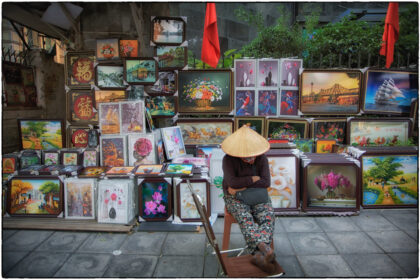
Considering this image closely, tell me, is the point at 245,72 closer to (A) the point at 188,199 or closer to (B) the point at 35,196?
(A) the point at 188,199

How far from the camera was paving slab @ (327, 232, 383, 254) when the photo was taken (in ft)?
9.67

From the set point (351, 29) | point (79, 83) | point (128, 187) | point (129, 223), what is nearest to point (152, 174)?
point (128, 187)

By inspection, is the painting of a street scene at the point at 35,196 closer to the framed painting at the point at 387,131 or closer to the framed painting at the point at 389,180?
the framed painting at the point at 389,180

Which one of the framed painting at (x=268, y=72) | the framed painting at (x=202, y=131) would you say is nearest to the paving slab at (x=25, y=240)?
the framed painting at (x=202, y=131)

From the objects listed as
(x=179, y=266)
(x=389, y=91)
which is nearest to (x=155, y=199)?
(x=179, y=266)

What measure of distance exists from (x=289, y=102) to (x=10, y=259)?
4497 mm

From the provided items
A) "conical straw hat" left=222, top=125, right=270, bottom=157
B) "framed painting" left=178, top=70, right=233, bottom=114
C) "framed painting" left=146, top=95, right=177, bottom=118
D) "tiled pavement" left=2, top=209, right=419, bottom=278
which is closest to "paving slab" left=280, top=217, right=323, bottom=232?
"tiled pavement" left=2, top=209, right=419, bottom=278

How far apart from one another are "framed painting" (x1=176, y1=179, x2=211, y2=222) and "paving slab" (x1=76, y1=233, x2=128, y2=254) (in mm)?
733

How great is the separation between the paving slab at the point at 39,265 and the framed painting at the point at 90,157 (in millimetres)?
1618

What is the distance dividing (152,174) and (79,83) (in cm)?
260

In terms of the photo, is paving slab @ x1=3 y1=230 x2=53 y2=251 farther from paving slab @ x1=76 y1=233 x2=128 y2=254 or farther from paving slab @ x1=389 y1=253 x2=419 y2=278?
paving slab @ x1=389 y1=253 x2=419 y2=278

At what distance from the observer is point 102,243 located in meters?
3.18

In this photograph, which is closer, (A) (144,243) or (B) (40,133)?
(A) (144,243)

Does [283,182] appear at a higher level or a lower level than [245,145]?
lower
